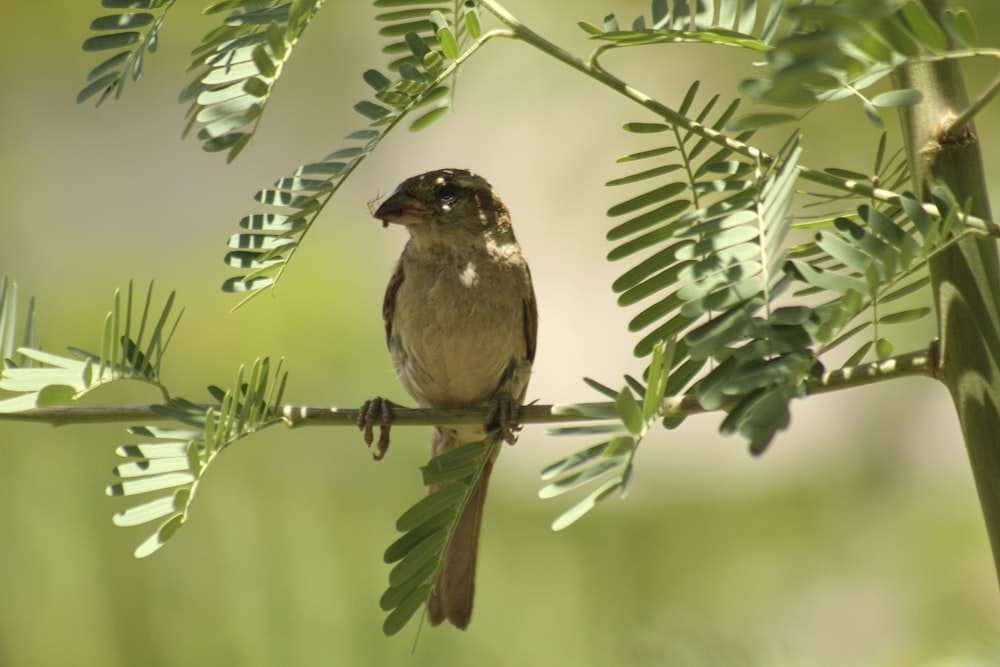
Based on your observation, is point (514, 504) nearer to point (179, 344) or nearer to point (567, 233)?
point (179, 344)

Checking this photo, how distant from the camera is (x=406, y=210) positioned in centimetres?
348

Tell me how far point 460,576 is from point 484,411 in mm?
1334

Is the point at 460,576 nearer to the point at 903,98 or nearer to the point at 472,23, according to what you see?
the point at 472,23

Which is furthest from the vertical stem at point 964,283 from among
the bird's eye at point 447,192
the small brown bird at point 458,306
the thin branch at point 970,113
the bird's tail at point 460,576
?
the bird's eye at point 447,192

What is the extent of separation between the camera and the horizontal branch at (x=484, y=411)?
1.39 metres

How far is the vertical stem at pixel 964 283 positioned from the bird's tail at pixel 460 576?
1724mm

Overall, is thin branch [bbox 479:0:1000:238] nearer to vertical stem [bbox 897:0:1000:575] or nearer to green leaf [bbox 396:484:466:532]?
vertical stem [bbox 897:0:1000:575]

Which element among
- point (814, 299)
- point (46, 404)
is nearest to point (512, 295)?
point (46, 404)

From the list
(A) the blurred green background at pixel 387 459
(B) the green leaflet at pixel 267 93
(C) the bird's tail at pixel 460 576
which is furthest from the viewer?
(A) the blurred green background at pixel 387 459

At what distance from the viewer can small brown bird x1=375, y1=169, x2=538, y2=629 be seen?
3.46m

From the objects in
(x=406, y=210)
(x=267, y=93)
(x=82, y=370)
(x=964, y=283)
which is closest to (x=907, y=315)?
(x=964, y=283)

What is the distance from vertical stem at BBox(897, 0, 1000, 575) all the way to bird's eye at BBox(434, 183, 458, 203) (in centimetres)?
213

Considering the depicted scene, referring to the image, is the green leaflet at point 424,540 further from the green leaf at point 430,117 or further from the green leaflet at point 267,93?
the green leaf at point 430,117

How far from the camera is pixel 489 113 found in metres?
6.00
